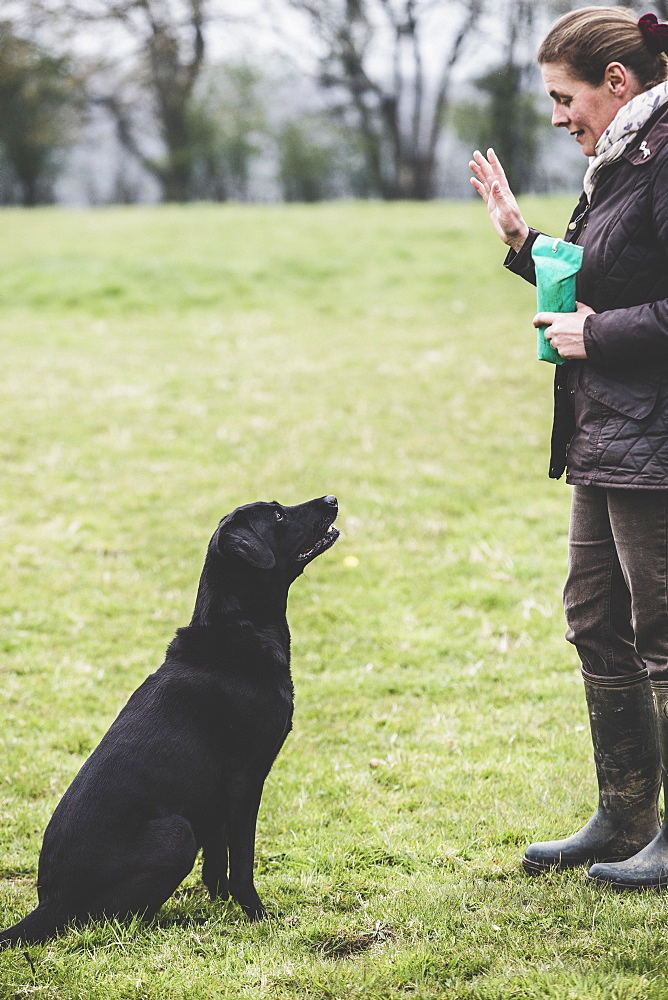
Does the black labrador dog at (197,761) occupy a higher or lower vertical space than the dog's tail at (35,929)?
higher

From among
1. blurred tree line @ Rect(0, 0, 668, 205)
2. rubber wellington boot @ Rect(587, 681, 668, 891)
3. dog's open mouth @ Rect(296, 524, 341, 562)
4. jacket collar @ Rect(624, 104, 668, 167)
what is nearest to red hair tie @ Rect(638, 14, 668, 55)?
→ jacket collar @ Rect(624, 104, 668, 167)

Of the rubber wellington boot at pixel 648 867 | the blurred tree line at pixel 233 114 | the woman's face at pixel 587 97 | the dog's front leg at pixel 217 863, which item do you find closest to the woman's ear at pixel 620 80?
the woman's face at pixel 587 97

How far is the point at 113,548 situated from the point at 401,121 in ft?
90.7

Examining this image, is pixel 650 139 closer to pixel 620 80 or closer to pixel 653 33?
pixel 620 80

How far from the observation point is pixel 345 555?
25.0 ft

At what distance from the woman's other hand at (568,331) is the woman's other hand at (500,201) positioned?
0.42 meters

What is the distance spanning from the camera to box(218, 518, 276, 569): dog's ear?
12.4 ft

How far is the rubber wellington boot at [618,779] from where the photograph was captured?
351 cm

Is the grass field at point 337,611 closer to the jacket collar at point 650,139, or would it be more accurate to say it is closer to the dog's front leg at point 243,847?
the dog's front leg at point 243,847

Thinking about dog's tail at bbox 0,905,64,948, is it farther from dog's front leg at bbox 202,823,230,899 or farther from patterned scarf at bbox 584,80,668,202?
patterned scarf at bbox 584,80,668,202

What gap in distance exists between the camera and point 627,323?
2.99 metres

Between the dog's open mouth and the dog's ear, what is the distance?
0.62 ft

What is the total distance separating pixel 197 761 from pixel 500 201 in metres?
2.21

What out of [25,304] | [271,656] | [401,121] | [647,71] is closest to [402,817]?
[271,656]
